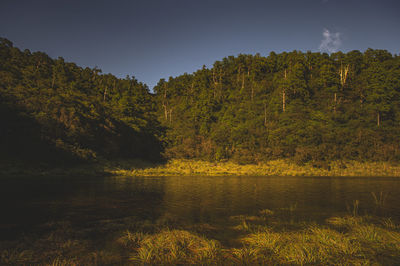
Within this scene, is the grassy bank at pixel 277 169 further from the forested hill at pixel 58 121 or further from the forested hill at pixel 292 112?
the forested hill at pixel 58 121

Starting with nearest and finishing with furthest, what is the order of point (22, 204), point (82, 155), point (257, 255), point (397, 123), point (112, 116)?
point (257, 255) < point (22, 204) < point (82, 155) < point (397, 123) < point (112, 116)

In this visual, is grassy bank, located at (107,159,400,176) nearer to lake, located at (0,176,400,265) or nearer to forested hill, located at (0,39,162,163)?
forested hill, located at (0,39,162,163)

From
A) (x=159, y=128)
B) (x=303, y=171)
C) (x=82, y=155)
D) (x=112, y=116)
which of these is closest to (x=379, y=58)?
(x=303, y=171)

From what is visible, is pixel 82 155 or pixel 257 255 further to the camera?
pixel 82 155

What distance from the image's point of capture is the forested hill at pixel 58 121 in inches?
1564

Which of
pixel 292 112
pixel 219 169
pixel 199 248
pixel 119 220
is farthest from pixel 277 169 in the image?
pixel 199 248

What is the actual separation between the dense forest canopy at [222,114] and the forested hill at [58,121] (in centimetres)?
20

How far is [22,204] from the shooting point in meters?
13.8

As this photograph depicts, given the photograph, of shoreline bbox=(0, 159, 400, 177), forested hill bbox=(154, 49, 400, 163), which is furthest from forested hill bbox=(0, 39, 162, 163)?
forested hill bbox=(154, 49, 400, 163)

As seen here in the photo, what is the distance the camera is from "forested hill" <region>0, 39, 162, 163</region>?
39.7 meters

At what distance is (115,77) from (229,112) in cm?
6838

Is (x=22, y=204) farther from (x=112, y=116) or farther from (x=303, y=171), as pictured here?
(x=112, y=116)

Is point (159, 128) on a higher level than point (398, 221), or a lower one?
higher

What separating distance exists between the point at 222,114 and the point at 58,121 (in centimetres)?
4909
